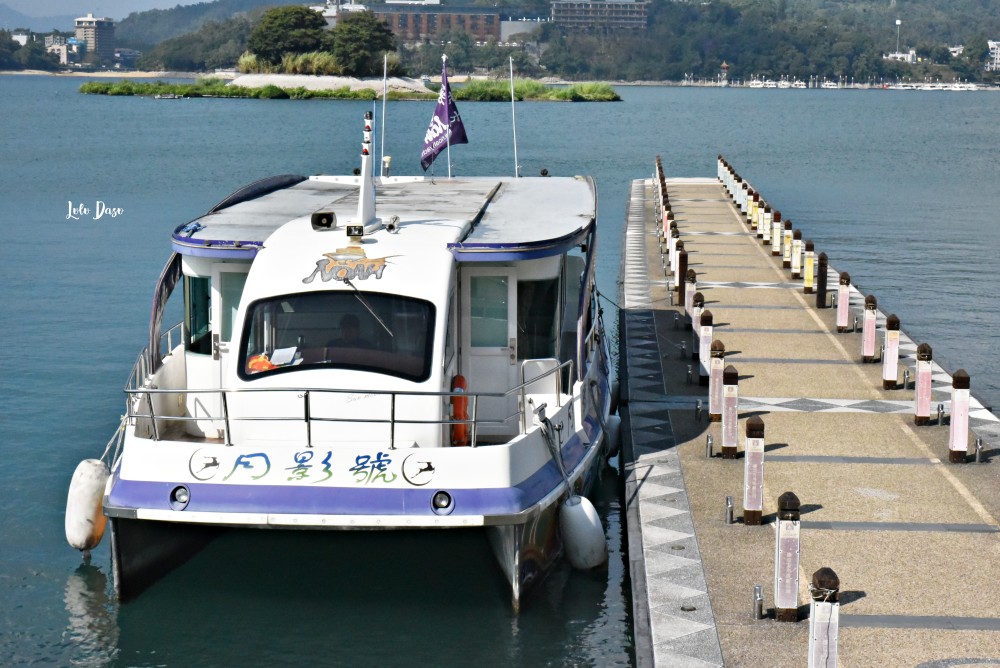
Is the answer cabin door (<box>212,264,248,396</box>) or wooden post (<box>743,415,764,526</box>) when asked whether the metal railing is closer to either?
cabin door (<box>212,264,248,396</box>)

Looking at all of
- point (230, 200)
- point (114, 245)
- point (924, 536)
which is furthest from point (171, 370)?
point (114, 245)

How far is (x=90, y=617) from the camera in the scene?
1576cm

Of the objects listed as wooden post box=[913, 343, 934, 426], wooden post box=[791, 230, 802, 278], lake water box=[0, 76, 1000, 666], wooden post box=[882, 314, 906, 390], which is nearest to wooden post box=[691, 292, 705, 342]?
wooden post box=[882, 314, 906, 390]

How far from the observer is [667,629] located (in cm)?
1305

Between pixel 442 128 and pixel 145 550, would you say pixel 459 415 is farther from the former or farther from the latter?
pixel 442 128

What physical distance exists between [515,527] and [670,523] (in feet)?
6.41

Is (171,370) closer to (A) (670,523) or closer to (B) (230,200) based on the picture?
(B) (230,200)

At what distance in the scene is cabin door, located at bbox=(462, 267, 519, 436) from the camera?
16531 mm

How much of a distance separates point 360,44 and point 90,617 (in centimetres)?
16717

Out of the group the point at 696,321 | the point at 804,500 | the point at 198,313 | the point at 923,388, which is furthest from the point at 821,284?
the point at 198,313

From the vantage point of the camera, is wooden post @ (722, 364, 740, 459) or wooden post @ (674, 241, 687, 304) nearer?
wooden post @ (722, 364, 740, 459)

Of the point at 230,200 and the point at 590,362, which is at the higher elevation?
the point at 230,200

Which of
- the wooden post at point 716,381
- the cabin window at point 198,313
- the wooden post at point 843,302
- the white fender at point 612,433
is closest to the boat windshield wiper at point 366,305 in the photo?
the cabin window at point 198,313

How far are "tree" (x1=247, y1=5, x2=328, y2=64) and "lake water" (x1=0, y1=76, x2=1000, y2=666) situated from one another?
78298mm
